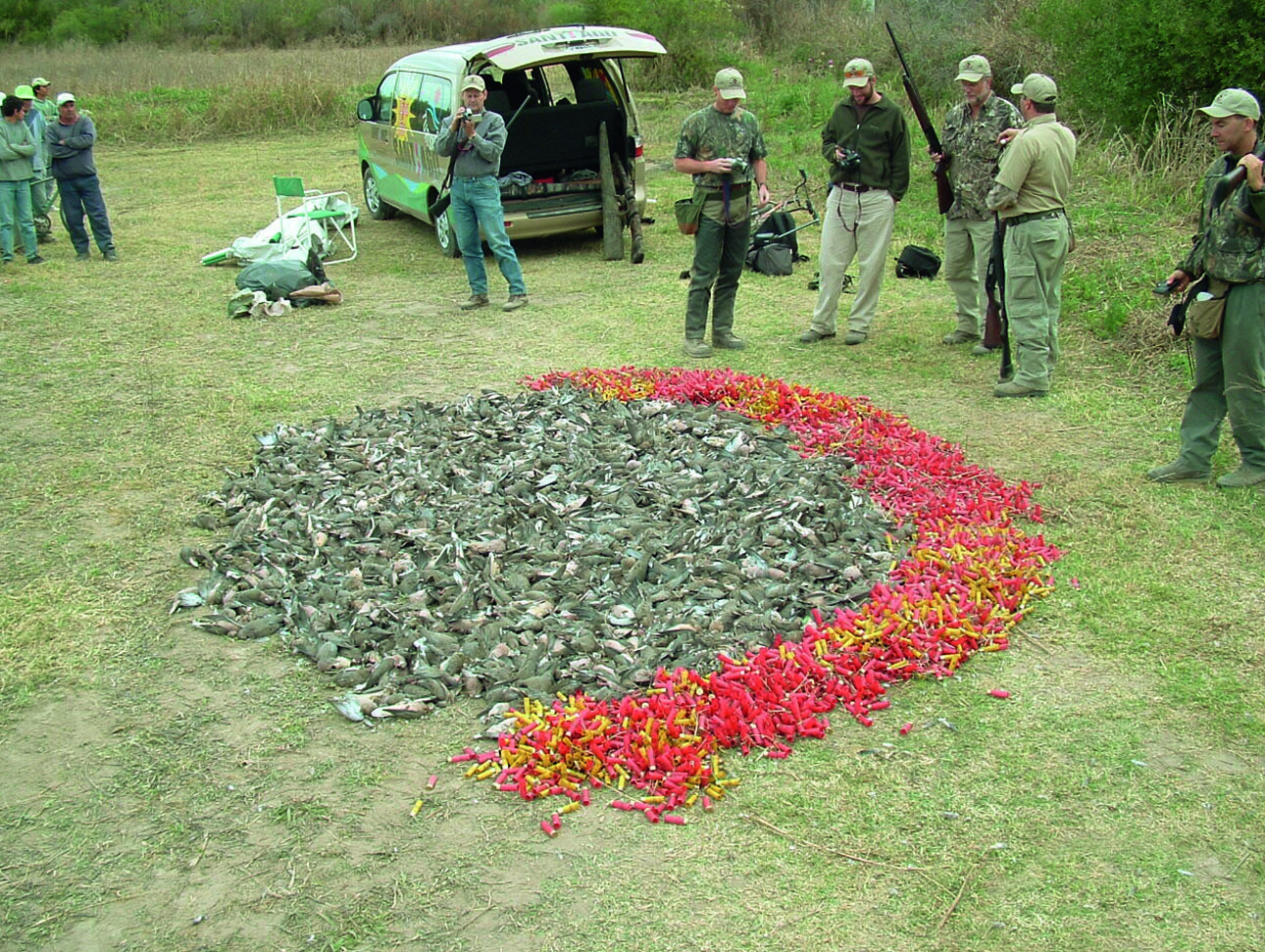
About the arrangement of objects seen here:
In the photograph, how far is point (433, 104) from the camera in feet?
37.0

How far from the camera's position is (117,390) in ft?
27.0

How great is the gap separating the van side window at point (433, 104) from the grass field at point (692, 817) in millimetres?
4760

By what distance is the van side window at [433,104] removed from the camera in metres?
11.0

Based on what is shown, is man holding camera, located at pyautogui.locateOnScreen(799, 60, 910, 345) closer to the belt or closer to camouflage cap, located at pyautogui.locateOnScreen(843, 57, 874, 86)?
camouflage cap, located at pyautogui.locateOnScreen(843, 57, 874, 86)

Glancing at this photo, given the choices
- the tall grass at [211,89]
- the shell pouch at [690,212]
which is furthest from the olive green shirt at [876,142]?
the tall grass at [211,89]

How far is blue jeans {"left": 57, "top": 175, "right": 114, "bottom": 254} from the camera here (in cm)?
1188

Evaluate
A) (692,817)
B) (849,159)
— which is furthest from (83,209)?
(692,817)

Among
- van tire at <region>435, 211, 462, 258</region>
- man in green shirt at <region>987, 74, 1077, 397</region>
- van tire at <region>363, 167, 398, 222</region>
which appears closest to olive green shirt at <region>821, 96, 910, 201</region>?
man in green shirt at <region>987, 74, 1077, 397</region>

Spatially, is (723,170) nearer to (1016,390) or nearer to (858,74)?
(858,74)

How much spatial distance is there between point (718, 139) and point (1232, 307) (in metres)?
3.82

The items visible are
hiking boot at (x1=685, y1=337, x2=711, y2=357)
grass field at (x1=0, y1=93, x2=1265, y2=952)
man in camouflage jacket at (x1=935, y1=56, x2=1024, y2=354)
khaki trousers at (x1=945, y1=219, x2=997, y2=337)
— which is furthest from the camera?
hiking boot at (x1=685, y1=337, x2=711, y2=357)

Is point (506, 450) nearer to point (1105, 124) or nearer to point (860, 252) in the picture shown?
point (860, 252)

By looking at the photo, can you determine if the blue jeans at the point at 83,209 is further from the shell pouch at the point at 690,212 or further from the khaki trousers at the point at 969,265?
the khaki trousers at the point at 969,265

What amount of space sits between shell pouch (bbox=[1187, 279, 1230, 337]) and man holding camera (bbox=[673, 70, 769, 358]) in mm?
3317
